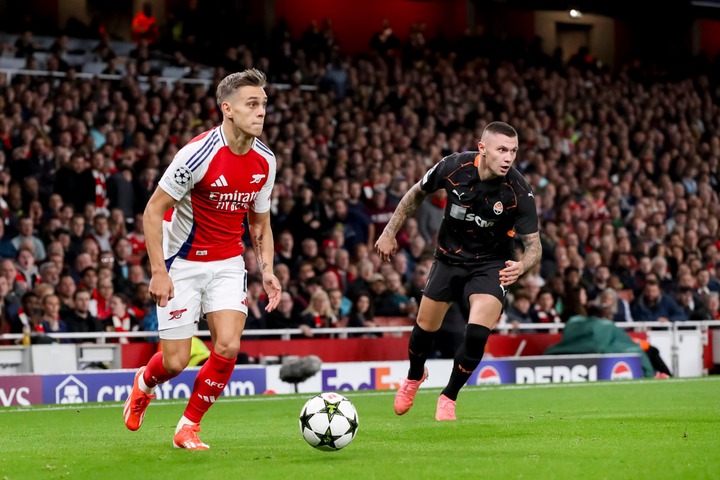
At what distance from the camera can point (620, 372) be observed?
61.2 feet

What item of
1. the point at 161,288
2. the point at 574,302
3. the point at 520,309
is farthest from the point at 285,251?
the point at 161,288

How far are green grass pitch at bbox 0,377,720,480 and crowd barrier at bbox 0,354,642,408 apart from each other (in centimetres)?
118

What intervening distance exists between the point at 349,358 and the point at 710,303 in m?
7.76

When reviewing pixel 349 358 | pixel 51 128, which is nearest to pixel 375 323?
pixel 349 358

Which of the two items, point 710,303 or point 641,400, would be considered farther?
point 710,303

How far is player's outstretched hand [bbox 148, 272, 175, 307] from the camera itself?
7.65m

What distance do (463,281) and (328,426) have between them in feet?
10.3

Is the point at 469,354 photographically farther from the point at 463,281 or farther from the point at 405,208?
the point at 405,208

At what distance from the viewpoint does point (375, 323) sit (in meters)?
18.0

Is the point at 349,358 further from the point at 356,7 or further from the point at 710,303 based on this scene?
the point at 356,7

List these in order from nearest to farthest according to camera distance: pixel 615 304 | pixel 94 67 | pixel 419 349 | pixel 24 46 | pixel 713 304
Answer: pixel 419 349, pixel 615 304, pixel 713 304, pixel 24 46, pixel 94 67

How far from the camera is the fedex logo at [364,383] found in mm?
16391

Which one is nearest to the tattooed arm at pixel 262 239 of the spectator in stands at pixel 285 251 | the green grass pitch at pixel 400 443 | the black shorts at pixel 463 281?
the green grass pitch at pixel 400 443

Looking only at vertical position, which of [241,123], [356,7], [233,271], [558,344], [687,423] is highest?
[356,7]
